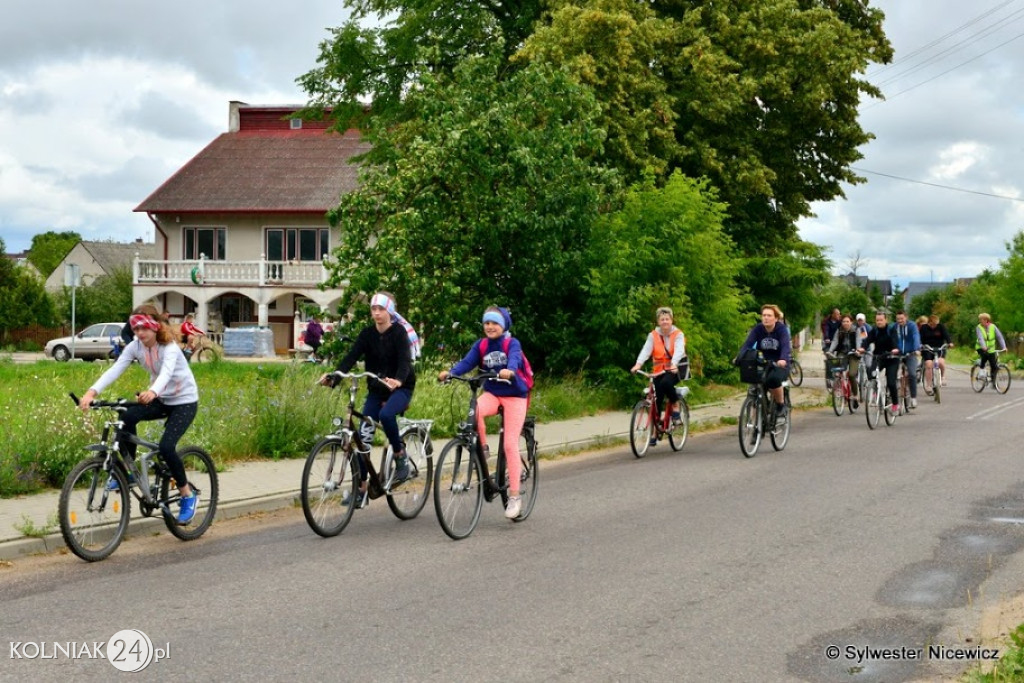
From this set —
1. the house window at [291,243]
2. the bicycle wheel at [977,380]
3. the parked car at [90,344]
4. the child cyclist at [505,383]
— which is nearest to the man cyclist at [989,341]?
the bicycle wheel at [977,380]

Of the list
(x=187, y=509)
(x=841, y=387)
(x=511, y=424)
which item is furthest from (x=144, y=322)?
(x=841, y=387)

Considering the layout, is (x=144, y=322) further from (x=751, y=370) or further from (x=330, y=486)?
(x=751, y=370)

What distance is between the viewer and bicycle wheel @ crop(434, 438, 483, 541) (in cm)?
897

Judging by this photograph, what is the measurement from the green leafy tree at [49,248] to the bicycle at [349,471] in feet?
424

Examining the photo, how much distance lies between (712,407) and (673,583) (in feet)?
51.2

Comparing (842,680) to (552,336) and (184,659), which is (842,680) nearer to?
(184,659)

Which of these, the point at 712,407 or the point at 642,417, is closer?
the point at 642,417

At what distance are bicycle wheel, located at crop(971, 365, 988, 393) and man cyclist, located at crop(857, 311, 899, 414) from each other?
11.0m

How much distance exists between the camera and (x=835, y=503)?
11.1 m

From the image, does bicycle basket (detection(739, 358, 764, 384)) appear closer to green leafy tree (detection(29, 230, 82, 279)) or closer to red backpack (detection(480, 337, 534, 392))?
red backpack (detection(480, 337, 534, 392))

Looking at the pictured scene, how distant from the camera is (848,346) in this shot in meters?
22.2

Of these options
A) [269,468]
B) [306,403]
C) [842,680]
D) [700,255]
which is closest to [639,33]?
[700,255]

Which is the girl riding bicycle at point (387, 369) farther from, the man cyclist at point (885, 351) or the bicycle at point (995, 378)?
the bicycle at point (995, 378)

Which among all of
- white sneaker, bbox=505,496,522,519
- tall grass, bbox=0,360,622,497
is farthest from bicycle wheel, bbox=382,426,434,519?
tall grass, bbox=0,360,622,497
